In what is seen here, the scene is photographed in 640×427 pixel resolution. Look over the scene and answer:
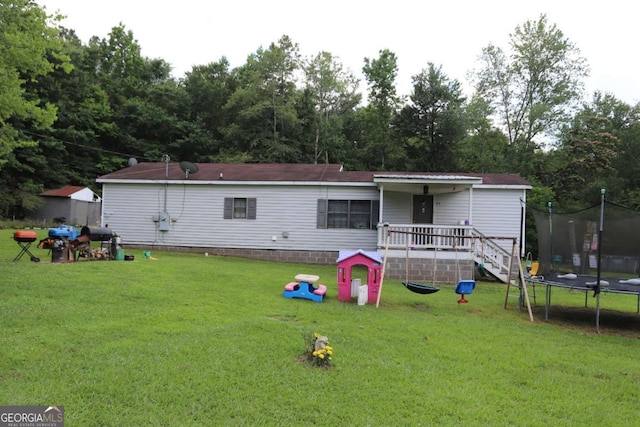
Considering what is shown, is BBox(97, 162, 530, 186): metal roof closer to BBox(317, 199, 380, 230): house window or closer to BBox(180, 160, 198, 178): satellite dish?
BBox(180, 160, 198, 178): satellite dish

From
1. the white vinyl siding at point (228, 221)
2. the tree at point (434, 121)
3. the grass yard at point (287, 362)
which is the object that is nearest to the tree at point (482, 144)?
the tree at point (434, 121)

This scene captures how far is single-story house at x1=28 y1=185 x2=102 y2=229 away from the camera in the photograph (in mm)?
26172

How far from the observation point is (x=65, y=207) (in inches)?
1037

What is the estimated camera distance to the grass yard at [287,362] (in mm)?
3061

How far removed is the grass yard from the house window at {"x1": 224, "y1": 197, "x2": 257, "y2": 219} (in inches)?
293

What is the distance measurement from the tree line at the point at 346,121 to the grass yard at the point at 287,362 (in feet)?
62.6

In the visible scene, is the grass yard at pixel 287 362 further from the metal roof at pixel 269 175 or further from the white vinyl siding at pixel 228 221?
the metal roof at pixel 269 175

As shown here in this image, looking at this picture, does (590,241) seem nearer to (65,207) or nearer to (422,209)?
(422,209)

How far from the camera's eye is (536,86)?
98.8ft

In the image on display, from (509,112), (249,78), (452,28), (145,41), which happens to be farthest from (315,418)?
(145,41)

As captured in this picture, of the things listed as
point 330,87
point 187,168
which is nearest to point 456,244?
point 187,168

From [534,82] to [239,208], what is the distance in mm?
26441

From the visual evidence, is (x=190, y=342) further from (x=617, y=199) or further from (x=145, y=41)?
(x=145, y=41)

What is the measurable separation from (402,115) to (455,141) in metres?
4.19
